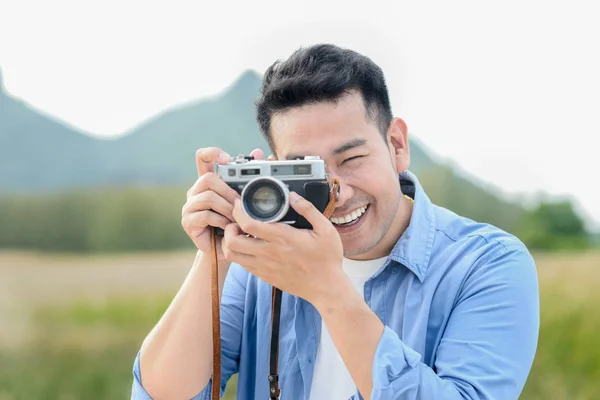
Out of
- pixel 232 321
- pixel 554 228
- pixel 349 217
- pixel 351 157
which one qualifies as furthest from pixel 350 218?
pixel 554 228

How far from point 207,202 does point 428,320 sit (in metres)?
0.44

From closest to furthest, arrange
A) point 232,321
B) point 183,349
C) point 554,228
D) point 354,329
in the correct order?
point 354,329, point 183,349, point 232,321, point 554,228

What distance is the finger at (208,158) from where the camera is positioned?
1.06m

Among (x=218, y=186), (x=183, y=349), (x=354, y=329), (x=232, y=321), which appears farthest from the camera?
(x=232, y=321)

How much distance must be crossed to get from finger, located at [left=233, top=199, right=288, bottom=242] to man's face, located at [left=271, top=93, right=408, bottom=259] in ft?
0.73

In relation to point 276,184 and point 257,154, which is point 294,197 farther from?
point 257,154

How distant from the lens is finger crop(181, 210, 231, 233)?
3.39 ft

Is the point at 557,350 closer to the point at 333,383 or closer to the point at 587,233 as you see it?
the point at 587,233

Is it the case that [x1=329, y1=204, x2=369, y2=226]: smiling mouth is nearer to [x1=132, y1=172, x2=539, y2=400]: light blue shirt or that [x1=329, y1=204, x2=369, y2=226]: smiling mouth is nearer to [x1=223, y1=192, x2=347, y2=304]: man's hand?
[x1=132, y1=172, x2=539, y2=400]: light blue shirt

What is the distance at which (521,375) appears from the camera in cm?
99

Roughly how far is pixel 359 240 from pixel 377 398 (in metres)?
0.37

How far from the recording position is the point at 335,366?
3.91ft

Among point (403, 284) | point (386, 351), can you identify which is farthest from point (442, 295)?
point (386, 351)

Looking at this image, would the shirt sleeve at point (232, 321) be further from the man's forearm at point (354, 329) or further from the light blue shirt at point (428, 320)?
the man's forearm at point (354, 329)
